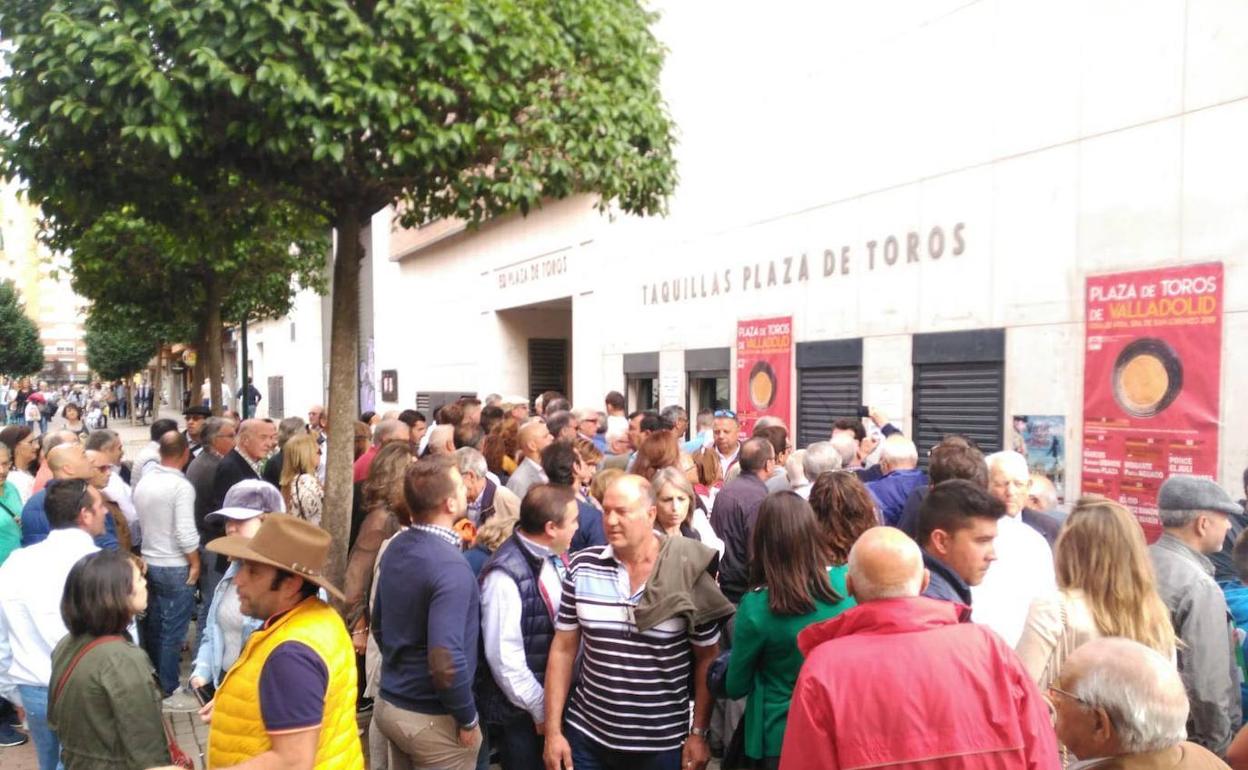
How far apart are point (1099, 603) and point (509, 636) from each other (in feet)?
7.02

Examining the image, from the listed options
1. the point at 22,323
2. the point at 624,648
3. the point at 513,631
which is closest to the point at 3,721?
the point at 513,631

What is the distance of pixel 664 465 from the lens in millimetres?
5934

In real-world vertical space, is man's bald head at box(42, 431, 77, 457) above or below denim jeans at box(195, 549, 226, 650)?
above

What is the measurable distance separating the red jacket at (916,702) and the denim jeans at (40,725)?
3444 millimetres

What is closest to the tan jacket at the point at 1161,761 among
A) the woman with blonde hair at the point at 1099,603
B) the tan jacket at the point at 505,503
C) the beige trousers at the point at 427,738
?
the woman with blonde hair at the point at 1099,603

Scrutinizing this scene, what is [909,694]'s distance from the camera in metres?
2.33

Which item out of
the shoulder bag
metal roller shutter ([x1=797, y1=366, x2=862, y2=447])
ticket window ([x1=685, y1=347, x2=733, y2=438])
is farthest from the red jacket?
ticket window ([x1=685, y1=347, x2=733, y2=438])

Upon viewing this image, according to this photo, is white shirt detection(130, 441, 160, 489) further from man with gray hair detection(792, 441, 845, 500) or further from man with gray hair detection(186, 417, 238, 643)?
man with gray hair detection(792, 441, 845, 500)

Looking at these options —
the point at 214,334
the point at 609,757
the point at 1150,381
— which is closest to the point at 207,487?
the point at 609,757

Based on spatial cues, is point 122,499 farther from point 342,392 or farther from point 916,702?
point 916,702

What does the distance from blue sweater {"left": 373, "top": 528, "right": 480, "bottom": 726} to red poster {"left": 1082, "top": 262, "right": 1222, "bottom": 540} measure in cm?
574

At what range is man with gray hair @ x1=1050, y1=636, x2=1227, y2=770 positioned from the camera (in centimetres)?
215

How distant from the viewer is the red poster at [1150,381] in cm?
709

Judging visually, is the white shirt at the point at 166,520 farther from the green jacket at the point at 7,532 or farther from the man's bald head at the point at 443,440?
the man's bald head at the point at 443,440
